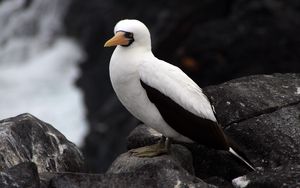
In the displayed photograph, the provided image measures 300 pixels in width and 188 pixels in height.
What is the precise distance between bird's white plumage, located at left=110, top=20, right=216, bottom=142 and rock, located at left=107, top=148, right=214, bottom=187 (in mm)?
375

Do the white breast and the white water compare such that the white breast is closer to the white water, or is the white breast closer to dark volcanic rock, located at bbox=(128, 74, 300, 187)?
dark volcanic rock, located at bbox=(128, 74, 300, 187)

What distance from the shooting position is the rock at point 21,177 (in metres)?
5.57

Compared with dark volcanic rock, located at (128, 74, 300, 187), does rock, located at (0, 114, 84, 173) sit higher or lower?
higher

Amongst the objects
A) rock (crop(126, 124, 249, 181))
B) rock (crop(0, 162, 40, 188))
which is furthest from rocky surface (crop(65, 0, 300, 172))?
rock (crop(0, 162, 40, 188))

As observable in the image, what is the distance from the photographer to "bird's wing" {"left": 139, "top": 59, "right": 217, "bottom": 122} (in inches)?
257

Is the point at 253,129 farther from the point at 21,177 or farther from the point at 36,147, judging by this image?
the point at 21,177

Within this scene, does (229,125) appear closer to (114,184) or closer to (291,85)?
(291,85)

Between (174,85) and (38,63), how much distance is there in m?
19.1

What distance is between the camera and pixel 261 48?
16.0 m

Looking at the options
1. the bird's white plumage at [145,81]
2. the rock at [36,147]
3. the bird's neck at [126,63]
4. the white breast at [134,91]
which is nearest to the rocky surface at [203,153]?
the rock at [36,147]

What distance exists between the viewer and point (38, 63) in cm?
2509

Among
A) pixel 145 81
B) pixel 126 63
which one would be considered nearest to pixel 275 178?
pixel 145 81

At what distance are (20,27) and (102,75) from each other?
6.94 meters

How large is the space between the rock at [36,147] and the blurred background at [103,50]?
7856 millimetres
